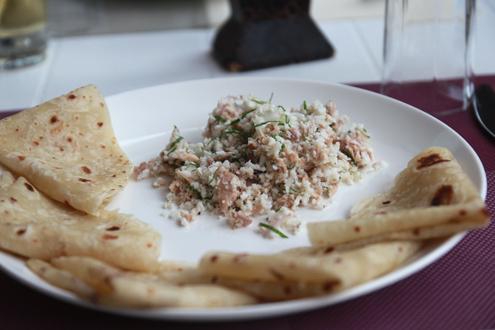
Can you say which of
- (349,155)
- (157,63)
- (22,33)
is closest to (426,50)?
(349,155)

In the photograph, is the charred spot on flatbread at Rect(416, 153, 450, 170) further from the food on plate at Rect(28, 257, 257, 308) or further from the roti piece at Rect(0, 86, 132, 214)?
the roti piece at Rect(0, 86, 132, 214)

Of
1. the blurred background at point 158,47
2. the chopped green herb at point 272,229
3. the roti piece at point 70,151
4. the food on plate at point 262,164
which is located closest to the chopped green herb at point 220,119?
the food on plate at point 262,164

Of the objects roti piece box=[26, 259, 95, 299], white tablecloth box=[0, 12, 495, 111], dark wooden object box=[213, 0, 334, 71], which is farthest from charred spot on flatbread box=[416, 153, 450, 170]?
dark wooden object box=[213, 0, 334, 71]

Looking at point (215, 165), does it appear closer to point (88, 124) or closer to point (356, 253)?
point (88, 124)

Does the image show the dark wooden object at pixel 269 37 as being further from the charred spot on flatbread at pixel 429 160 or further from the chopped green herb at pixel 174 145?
the charred spot on flatbread at pixel 429 160

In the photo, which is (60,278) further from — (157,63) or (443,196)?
(157,63)

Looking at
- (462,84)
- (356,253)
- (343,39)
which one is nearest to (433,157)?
(356,253)
